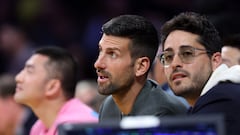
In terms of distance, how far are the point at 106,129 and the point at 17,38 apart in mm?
6420

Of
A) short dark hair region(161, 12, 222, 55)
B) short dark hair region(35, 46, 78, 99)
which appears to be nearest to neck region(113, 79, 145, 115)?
short dark hair region(161, 12, 222, 55)

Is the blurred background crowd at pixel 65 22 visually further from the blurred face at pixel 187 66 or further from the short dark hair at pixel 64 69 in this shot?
the blurred face at pixel 187 66

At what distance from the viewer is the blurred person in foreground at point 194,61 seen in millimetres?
3549

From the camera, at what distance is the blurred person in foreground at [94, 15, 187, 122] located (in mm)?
3852

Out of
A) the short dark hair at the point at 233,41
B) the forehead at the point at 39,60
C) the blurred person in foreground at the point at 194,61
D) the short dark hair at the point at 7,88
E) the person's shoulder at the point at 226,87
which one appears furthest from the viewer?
the short dark hair at the point at 7,88

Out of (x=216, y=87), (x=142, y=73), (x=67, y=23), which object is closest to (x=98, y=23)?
(x=67, y=23)

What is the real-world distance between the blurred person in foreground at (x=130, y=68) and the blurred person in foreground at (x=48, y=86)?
43.7 inches

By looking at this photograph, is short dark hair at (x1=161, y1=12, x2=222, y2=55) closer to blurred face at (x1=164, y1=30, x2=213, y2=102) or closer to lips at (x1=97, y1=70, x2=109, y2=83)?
blurred face at (x1=164, y1=30, x2=213, y2=102)

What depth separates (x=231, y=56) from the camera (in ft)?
14.5

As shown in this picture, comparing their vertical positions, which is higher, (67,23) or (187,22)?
(187,22)

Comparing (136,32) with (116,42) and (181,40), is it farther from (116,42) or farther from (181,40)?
(181,40)

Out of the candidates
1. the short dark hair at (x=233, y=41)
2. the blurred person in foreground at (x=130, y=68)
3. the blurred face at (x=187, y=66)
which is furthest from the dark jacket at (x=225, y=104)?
the short dark hair at (x=233, y=41)

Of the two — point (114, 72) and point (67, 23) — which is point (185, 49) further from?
point (67, 23)

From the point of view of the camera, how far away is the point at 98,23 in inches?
333
